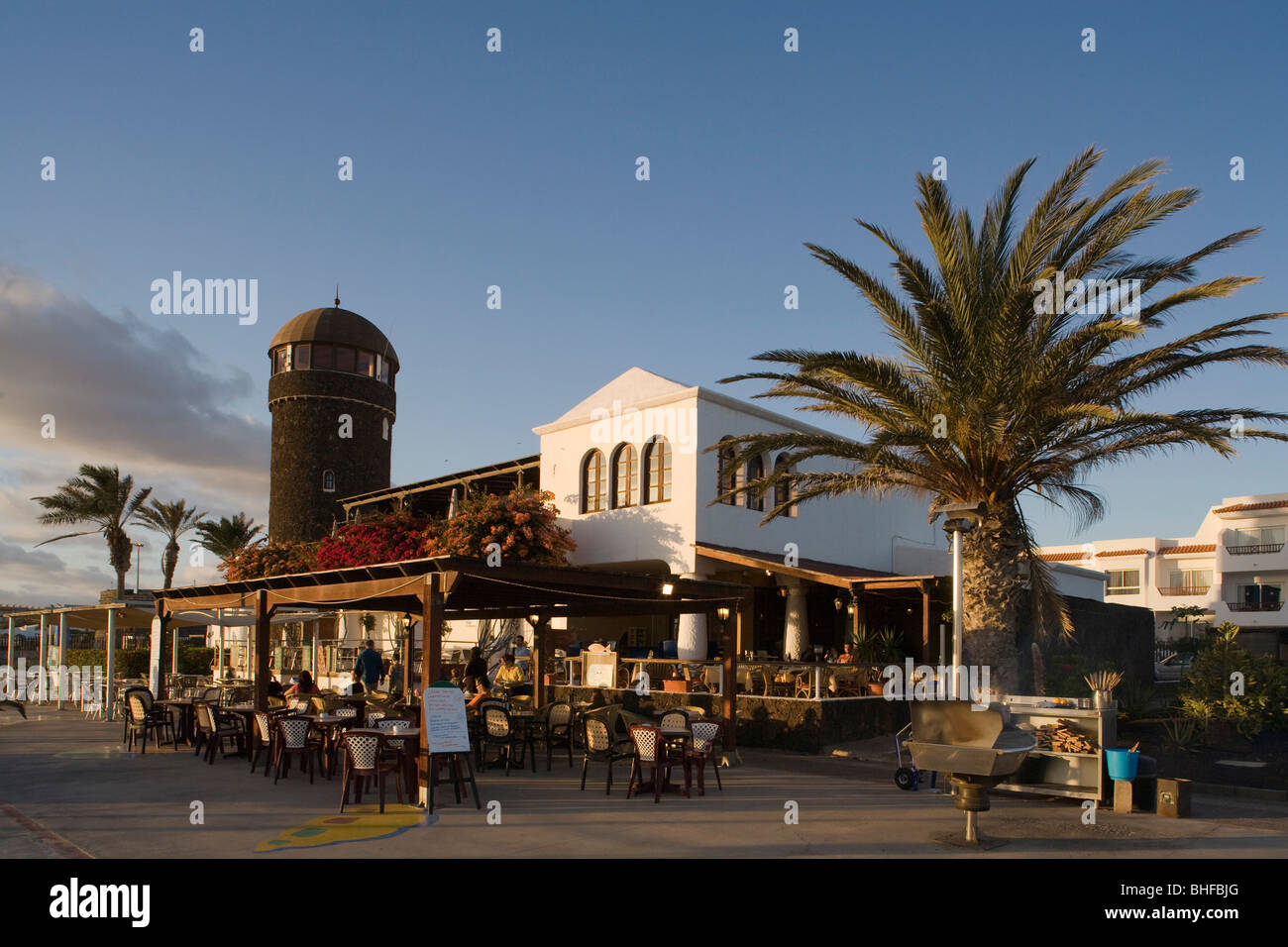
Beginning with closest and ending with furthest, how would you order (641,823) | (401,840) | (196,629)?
(401,840), (641,823), (196,629)

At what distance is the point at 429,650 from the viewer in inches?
424

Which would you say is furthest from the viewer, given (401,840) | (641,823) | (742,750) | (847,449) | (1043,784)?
(742,750)

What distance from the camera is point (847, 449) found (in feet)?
48.3

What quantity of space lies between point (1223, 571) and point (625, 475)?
112 ft

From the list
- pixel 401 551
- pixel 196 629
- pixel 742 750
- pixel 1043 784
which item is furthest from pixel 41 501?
pixel 1043 784

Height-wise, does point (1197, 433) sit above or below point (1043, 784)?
above

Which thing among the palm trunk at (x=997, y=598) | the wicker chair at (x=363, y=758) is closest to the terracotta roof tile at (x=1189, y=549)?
the palm trunk at (x=997, y=598)

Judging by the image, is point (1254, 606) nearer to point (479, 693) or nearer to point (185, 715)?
point (479, 693)

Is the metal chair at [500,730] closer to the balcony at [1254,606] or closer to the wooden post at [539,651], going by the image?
the wooden post at [539,651]

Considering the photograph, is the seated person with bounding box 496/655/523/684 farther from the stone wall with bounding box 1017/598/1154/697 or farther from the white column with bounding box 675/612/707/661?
the stone wall with bounding box 1017/598/1154/697

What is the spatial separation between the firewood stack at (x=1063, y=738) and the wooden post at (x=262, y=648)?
1091cm

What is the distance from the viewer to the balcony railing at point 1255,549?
140 feet

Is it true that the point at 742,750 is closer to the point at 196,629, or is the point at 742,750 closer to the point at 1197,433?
the point at 1197,433
